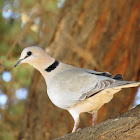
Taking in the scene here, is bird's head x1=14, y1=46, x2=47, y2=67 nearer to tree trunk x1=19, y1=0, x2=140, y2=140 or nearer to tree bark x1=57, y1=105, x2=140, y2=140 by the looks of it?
tree bark x1=57, y1=105, x2=140, y2=140

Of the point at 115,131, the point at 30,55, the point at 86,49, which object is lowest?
the point at 115,131

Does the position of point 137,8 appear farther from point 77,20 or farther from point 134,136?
point 134,136

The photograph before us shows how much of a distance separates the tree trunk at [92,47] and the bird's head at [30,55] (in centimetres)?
200

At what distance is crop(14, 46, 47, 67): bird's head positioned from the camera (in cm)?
284

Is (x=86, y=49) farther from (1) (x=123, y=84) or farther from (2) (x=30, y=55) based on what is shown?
(1) (x=123, y=84)

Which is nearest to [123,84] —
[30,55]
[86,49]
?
[30,55]

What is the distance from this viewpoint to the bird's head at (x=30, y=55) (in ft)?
9.30

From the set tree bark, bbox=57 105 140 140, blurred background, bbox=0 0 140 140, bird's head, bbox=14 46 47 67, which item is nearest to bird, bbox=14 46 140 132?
bird's head, bbox=14 46 47 67

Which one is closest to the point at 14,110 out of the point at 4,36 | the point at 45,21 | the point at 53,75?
the point at 4,36

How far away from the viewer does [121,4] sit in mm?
5004

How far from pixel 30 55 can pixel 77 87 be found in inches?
20.7

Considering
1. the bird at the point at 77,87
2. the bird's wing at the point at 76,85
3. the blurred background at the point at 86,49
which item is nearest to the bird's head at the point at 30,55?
the bird at the point at 77,87

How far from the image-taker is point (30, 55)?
2865 mm

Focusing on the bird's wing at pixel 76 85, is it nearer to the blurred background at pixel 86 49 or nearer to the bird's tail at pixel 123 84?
the bird's tail at pixel 123 84
